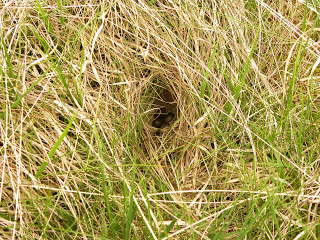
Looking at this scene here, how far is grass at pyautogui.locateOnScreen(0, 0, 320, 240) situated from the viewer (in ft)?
3.35

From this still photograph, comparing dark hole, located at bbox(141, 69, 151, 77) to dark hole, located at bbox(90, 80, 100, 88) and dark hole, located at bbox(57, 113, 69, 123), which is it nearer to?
dark hole, located at bbox(90, 80, 100, 88)

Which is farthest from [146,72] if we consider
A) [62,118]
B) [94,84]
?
[62,118]

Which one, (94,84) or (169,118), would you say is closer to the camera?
(94,84)

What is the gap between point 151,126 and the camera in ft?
4.74

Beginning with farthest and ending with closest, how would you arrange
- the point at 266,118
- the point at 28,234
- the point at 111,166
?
1. the point at 266,118
2. the point at 111,166
3. the point at 28,234

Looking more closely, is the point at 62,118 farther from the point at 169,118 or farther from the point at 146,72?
the point at 169,118

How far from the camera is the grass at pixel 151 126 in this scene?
1.02 m

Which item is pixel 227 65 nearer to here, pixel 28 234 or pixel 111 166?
pixel 111 166

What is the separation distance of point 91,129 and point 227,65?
1.78 ft

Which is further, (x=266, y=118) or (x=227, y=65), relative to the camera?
(x=227, y=65)

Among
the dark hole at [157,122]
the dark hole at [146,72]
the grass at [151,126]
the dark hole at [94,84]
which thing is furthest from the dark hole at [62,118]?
the dark hole at [157,122]

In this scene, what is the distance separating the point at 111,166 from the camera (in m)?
1.08

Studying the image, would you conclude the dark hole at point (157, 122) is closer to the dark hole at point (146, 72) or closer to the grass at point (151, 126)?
the grass at point (151, 126)

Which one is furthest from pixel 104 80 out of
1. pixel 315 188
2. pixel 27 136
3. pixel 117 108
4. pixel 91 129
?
pixel 315 188
